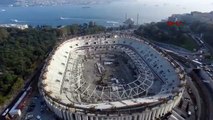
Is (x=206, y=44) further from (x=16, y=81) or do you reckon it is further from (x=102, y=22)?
(x=102, y=22)

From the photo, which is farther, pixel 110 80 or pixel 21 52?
pixel 21 52

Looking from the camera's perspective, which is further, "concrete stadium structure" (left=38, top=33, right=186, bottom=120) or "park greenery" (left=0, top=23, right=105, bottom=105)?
"park greenery" (left=0, top=23, right=105, bottom=105)

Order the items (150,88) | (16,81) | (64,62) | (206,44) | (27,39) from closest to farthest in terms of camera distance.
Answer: (150,88) < (16,81) < (64,62) < (206,44) < (27,39)

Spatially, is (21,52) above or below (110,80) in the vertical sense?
above

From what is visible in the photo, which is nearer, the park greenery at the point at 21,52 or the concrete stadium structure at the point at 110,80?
the concrete stadium structure at the point at 110,80

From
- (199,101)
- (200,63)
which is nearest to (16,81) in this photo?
(199,101)
